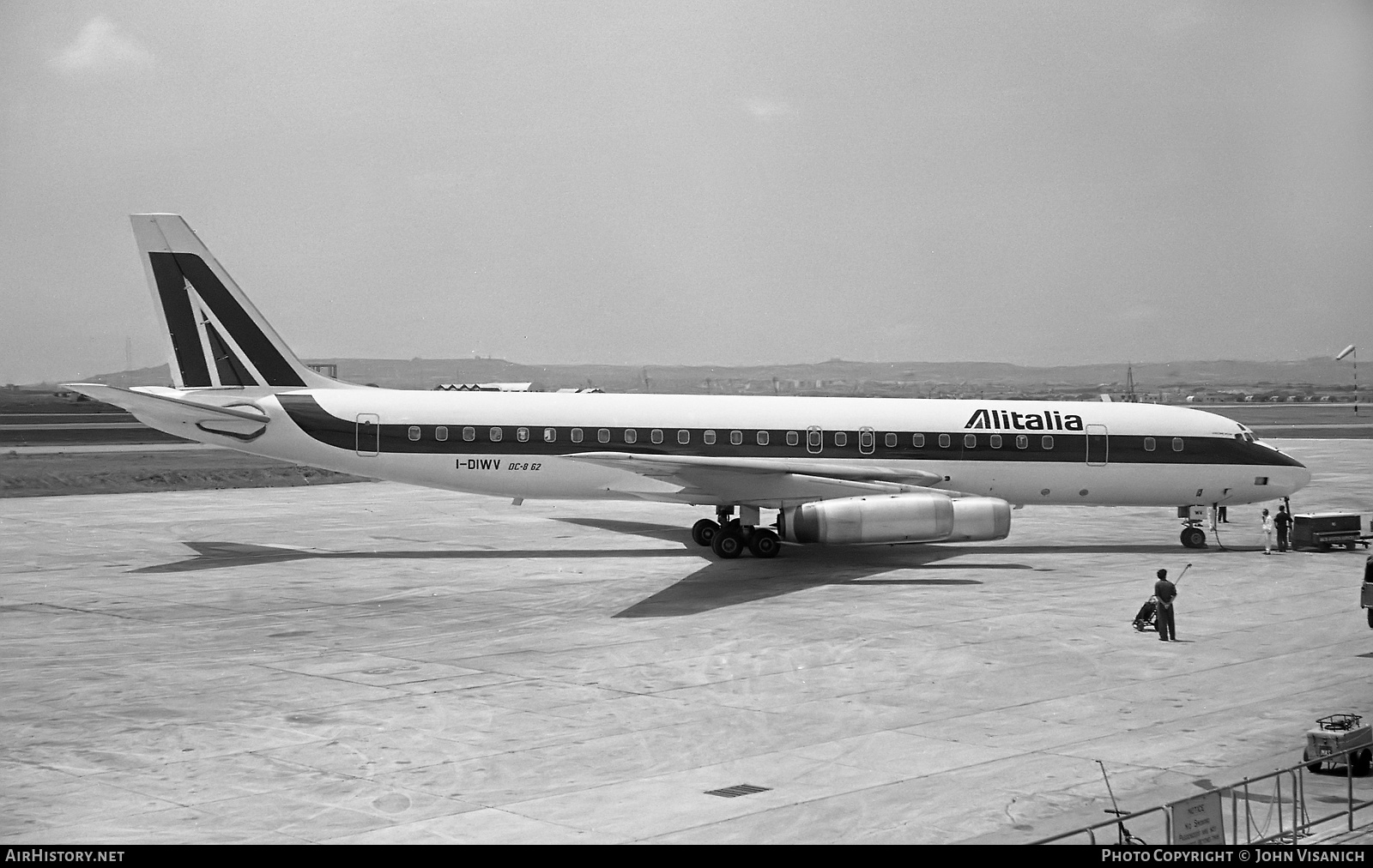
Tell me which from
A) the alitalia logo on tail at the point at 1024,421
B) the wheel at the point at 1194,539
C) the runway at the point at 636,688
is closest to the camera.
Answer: the runway at the point at 636,688

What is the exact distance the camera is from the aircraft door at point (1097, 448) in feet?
109

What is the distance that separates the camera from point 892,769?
14031mm

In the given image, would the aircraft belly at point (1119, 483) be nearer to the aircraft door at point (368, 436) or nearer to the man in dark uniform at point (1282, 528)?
the man in dark uniform at point (1282, 528)

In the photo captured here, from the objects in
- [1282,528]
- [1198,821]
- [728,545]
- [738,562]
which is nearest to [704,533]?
[728,545]

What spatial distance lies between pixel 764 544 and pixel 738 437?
291 centimetres

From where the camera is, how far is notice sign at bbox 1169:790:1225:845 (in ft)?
30.9

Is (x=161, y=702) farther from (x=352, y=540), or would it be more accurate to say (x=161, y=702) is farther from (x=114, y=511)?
(x=114, y=511)

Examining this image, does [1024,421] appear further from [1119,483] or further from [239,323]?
[239,323]

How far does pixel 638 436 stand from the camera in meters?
32.7

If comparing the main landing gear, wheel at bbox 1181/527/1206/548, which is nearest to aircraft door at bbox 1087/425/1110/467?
wheel at bbox 1181/527/1206/548

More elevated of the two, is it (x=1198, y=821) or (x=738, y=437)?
(x=738, y=437)

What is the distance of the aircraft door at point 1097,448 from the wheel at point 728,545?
363 inches

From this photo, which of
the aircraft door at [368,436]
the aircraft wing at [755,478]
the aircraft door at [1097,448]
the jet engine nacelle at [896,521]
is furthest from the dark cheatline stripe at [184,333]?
the aircraft door at [1097,448]
